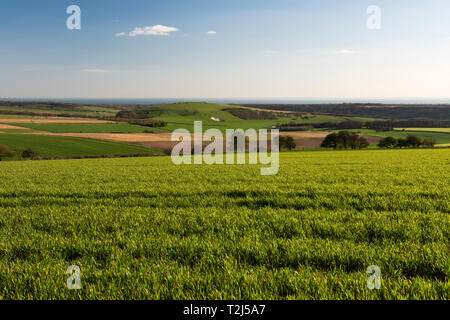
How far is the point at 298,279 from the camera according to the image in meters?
3.42

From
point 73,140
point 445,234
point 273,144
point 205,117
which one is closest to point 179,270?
point 445,234

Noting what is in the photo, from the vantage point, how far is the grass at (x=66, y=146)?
208 ft

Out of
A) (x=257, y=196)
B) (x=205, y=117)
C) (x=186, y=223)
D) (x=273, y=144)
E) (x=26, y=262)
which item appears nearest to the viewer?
(x=26, y=262)

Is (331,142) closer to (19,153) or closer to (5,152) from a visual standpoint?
(19,153)

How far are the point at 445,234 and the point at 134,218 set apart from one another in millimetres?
6614

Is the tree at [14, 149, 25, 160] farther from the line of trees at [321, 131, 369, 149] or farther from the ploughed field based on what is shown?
the line of trees at [321, 131, 369, 149]

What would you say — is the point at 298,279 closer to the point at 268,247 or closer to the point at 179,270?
the point at 268,247

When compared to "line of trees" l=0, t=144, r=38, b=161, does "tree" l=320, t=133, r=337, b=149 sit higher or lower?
higher

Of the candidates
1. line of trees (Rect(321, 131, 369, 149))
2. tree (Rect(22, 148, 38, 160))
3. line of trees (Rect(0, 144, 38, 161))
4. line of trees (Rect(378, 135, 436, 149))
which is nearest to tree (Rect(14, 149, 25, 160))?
line of trees (Rect(0, 144, 38, 161))

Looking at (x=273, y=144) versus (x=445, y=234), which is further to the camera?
(x=273, y=144)

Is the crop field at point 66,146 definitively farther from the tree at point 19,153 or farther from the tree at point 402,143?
the tree at point 402,143

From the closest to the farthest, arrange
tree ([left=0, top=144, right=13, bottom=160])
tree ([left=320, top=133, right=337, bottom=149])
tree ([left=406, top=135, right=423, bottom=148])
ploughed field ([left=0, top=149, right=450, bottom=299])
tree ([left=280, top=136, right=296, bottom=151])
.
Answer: ploughed field ([left=0, top=149, right=450, bottom=299]), tree ([left=0, top=144, right=13, bottom=160]), tree ([left=406, top=135, right=423, bottom=148]), tree ([left=280, top=136, right=296, bottom=151]), tree ([left=320, top=133, right=337, bottom=149])

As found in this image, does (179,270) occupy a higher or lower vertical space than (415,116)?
lower

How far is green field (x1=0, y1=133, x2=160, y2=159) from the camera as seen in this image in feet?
208
